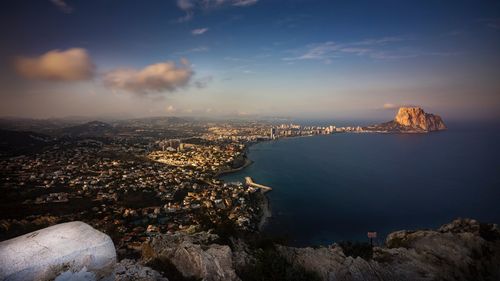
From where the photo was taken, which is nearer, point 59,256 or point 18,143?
point 59,256

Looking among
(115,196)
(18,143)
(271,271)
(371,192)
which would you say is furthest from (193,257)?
(18,143)

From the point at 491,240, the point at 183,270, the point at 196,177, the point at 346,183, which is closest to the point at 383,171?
the point at 346,183

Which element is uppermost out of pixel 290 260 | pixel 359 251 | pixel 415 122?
pixel 415 122

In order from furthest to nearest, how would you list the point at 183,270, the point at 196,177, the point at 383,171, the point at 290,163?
the point at 290,163 → the point at 383,171 → the point at 196,177 → the point at 183,270

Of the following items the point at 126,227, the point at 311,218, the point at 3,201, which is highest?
the point at 3,201

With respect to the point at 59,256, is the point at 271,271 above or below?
below

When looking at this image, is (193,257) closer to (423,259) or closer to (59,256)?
(59,256)

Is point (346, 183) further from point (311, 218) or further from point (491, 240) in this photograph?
point (491, 240)
